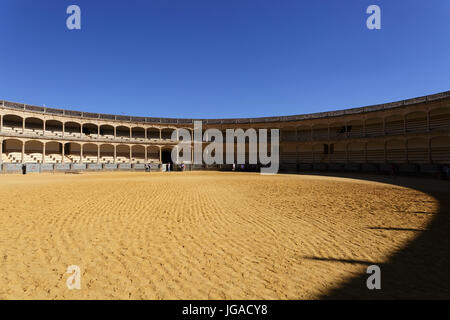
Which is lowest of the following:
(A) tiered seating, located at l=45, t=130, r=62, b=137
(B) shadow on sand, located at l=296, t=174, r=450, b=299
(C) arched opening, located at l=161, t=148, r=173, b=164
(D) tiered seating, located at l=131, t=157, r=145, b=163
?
(B) shadow on sand, located at l=296, t=174, r=450, b=299

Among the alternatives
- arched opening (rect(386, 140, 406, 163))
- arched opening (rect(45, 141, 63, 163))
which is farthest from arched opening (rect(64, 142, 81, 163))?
arched opening (rect(386, 140, 406, 163))

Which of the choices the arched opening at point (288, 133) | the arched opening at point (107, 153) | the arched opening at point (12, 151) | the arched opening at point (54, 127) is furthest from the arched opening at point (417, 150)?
the arched opening at point (12, 151)

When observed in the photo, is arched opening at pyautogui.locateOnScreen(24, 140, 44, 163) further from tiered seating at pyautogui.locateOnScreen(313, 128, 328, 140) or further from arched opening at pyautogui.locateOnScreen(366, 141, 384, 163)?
arched opening at pyautogui.locateOnScreen(366, 141, 384, 163)

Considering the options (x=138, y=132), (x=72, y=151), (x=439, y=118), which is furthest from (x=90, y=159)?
(x=439, y=118)

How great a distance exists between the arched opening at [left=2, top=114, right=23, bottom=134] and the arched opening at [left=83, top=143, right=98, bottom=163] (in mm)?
8815

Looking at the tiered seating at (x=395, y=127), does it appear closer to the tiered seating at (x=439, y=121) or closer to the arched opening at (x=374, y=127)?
the arched opening at (x=374, y=127)

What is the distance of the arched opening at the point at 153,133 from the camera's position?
4327 cm

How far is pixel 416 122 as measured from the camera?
2891 centimetres

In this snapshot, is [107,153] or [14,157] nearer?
[14,157]

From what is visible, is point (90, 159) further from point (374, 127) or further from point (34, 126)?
point (374, 127)

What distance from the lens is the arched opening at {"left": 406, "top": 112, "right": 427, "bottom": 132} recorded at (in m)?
27.9

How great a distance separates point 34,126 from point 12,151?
556 cm

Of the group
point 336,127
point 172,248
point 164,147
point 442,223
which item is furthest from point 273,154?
point 172,248
